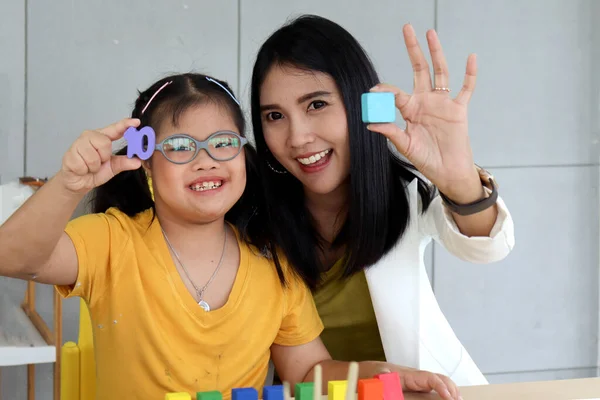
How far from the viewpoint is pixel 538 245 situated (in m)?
2.21

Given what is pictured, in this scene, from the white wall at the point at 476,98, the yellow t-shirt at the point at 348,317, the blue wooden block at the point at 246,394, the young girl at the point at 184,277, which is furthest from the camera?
the white wall at the point at 476,98

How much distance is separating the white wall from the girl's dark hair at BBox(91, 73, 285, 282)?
1.76 feet

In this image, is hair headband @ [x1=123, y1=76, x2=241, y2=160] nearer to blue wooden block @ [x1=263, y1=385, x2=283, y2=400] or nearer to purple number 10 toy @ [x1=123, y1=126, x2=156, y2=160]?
purple number 10 toy @ [x1=123, y1=126, x2=156, y2=160]

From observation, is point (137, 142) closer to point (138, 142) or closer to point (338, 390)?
point (138, 142)

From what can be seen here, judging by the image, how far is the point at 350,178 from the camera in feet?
4.38

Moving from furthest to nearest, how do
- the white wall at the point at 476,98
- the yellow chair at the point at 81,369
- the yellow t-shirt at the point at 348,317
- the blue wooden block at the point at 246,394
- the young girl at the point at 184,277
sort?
the white wall at the point at 476,98
the yellow t-shirt at the point at 348,317
the yellow chair at the point at 81,369
the young girl at the point at 184,277
the blue wooden block at the point at 246,394

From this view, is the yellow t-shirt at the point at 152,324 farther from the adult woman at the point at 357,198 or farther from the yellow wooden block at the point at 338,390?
the yellow wooden block at the point at 338,390

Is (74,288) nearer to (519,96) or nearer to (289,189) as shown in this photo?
(289,189)

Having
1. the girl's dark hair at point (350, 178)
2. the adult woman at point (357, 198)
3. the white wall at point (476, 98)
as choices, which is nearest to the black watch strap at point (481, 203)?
the adult woman at point (357, 198)

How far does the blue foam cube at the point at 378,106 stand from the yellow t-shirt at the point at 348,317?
1.33 ft

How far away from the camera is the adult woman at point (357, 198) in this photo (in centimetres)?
118

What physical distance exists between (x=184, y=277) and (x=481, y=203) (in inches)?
17.7

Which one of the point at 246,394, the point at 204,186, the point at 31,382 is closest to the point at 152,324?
the point at 204,186

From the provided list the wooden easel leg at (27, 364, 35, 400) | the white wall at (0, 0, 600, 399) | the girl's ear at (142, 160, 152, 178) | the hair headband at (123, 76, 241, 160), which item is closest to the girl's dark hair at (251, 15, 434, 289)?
the girl's ear at (142, 160, 152, 178)
